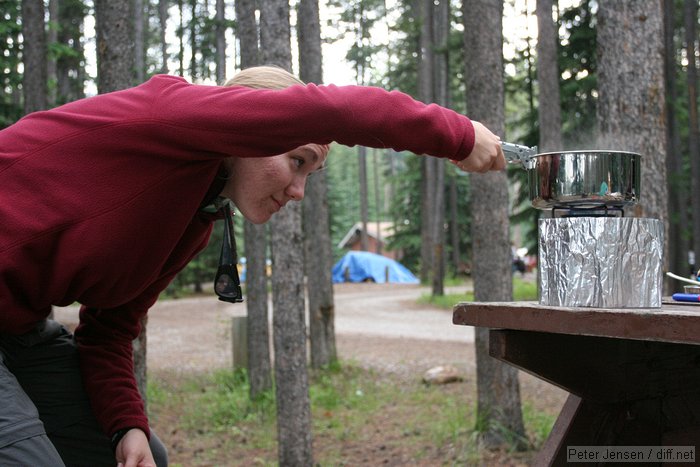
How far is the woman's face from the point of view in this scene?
218 cm

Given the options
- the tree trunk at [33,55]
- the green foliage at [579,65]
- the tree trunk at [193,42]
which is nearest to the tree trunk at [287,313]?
the tree trunk at [33,55]

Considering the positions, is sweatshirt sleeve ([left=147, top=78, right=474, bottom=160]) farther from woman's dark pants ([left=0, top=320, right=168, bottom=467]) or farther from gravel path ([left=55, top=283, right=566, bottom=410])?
gravel path ([left=55, top=283, right=566, bottom=410])

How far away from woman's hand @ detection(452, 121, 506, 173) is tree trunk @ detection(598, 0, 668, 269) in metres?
3.04

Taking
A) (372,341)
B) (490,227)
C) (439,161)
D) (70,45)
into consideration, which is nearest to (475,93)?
(490,227)

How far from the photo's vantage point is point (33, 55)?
31.0ft

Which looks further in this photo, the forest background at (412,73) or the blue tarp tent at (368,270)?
the blue tarp tent at (368,270)

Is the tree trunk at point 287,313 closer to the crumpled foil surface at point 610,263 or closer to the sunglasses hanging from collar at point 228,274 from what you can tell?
the sunglasses hanging from collar at point 228,274

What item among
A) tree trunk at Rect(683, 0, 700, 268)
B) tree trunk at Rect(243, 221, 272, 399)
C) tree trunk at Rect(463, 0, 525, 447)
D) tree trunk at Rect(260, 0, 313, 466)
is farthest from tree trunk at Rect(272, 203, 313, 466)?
tree trunk at Rect(683, 0, 700, 268)

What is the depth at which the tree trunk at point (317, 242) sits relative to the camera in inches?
417

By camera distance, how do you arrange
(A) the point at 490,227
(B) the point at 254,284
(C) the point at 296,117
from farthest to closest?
(B) the point at 254,284 < (A) the point at 490,227 < (C) the point at 296,117

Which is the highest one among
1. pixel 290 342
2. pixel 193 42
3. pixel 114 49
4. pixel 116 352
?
pixel 193 42

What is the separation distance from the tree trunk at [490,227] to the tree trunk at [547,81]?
21.6ft

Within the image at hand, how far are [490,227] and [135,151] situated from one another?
5.44 meters

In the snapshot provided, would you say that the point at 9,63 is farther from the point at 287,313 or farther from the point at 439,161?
the point at 439,161
